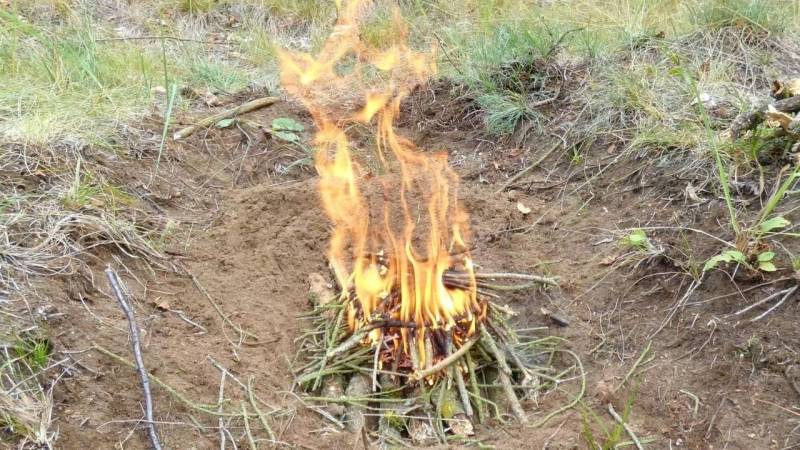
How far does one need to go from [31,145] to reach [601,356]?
2743 mm

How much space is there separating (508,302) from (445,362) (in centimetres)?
63

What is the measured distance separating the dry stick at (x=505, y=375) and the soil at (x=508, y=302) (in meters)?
0.07

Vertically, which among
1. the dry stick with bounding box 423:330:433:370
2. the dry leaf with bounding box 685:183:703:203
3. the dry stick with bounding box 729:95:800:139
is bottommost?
the dry stick with bounding box 423:330:433:370

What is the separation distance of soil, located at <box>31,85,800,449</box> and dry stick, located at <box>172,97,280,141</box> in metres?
0.06

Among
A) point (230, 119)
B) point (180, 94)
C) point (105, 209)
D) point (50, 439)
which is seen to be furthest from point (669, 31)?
point (50, 439)

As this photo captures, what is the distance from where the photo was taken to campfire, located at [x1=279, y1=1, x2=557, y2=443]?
7.93ft

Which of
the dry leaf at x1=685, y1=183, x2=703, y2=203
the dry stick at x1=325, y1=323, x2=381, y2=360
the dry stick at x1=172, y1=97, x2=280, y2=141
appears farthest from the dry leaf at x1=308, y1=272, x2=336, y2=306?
the dry leaf at x1=685, y1=183, x2=703, y2=203

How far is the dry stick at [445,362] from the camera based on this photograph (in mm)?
2406

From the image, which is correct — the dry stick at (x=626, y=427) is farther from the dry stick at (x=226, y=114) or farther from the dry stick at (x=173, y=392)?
the dry stick at (x=226, y=114)

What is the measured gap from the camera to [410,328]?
2.54 metres

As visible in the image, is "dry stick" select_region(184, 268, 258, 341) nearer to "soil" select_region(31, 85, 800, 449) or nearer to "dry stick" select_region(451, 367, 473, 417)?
"soil" select_region(31, 85, 800, 449)

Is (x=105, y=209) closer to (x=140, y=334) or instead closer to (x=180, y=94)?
(x=140, y=334)

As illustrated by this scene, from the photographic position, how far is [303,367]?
2559 mm

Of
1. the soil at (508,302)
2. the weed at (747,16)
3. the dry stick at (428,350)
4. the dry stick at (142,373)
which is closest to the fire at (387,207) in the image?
the dry stick at (428,350)
